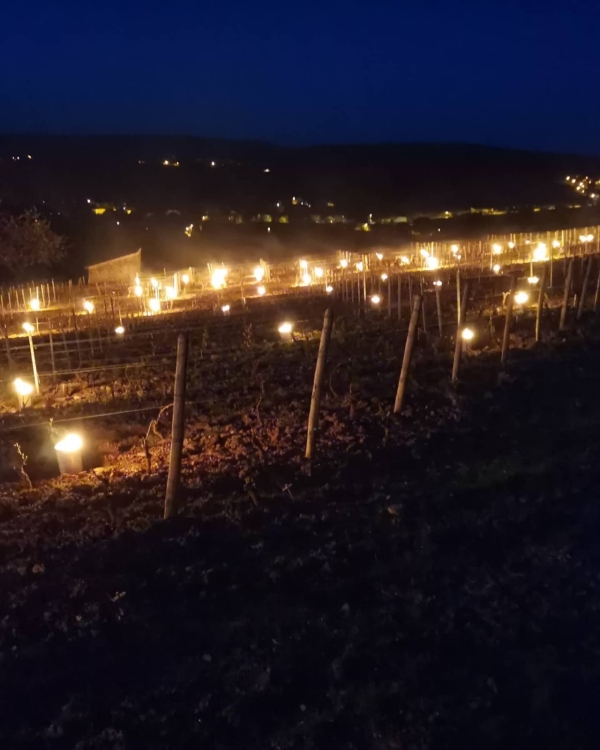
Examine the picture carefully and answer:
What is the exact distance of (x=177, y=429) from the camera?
4.98 meters

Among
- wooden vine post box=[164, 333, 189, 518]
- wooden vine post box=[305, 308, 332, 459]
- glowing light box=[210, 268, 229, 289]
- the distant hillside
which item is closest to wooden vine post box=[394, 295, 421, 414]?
wooden vine post box=[305, 308, 332, 459]

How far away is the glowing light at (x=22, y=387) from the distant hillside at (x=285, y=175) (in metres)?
25.0

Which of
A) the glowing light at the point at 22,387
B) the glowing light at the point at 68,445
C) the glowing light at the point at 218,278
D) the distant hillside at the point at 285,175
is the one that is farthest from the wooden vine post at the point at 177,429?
the distant hillside at the point at 285,175

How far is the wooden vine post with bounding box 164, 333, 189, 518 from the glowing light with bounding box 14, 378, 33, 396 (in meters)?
4.34

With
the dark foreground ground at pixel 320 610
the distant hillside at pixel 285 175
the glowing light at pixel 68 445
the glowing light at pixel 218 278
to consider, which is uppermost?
the distant hillside at pixel 285 175

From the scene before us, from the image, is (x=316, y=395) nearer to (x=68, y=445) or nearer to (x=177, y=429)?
(x=177, y=429)

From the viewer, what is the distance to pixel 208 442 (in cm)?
660

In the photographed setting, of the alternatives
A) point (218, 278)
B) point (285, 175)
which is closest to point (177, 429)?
point (218, 278)

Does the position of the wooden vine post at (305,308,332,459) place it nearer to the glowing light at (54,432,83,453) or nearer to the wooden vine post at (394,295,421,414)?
the wooden vine post at (394,295,421,414)

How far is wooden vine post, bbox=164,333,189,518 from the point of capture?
497cm

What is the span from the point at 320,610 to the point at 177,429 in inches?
66.3

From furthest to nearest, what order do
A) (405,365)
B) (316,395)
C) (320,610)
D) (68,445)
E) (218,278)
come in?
(218,278), (405,365), (68,445), (316,395), (320,610)

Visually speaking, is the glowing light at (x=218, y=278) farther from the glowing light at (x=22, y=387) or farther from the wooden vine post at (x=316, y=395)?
the wooden vine post at (x=316, y=395)

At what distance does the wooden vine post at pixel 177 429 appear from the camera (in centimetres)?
497
